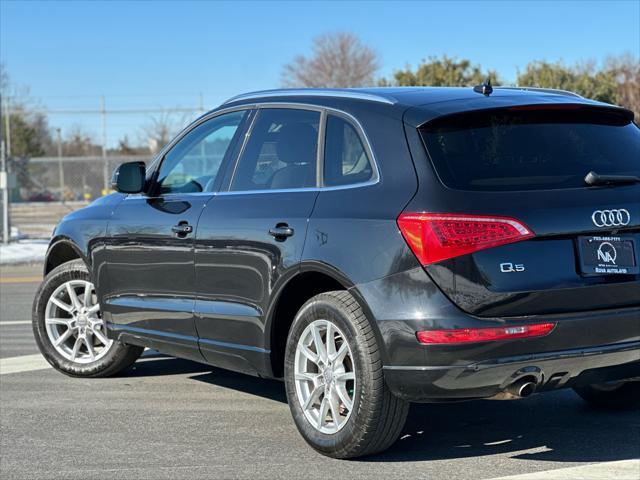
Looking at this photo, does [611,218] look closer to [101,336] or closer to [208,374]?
[208,374]

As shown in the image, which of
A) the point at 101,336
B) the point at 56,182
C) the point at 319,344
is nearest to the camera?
the point at 319,344

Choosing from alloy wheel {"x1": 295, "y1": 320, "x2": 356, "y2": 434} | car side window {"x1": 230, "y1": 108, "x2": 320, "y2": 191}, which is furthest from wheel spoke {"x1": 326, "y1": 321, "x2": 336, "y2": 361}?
car side window {"x1": 230, "y1": 108, "x2": 320, "y2": 191}

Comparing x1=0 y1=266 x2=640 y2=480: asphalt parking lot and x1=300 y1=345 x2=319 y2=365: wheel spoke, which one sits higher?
x1=300 y1=345 x2=319 y2=365: wheel spoke

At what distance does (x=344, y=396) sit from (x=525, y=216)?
1238mm

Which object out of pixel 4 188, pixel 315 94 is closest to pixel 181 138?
pixel 315 94

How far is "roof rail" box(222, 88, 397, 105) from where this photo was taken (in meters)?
5.41

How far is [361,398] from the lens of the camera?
4.95 metres

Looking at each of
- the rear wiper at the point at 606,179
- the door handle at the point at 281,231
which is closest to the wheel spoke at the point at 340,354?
the door handle at the point at 281,231

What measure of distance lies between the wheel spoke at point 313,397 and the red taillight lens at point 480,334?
32.2 inches

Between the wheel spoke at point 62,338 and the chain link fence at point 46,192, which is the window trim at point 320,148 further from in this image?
the chain link fence at point 46,192

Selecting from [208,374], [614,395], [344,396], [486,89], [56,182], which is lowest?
[208,374]

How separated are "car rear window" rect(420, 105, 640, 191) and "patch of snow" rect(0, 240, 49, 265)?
12.6 m

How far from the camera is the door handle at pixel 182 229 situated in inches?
243

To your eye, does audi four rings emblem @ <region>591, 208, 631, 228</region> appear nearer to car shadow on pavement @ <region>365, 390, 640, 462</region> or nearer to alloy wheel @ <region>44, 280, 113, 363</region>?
car shadow on pavement @ <region>365, 390, 640, 462</region>
